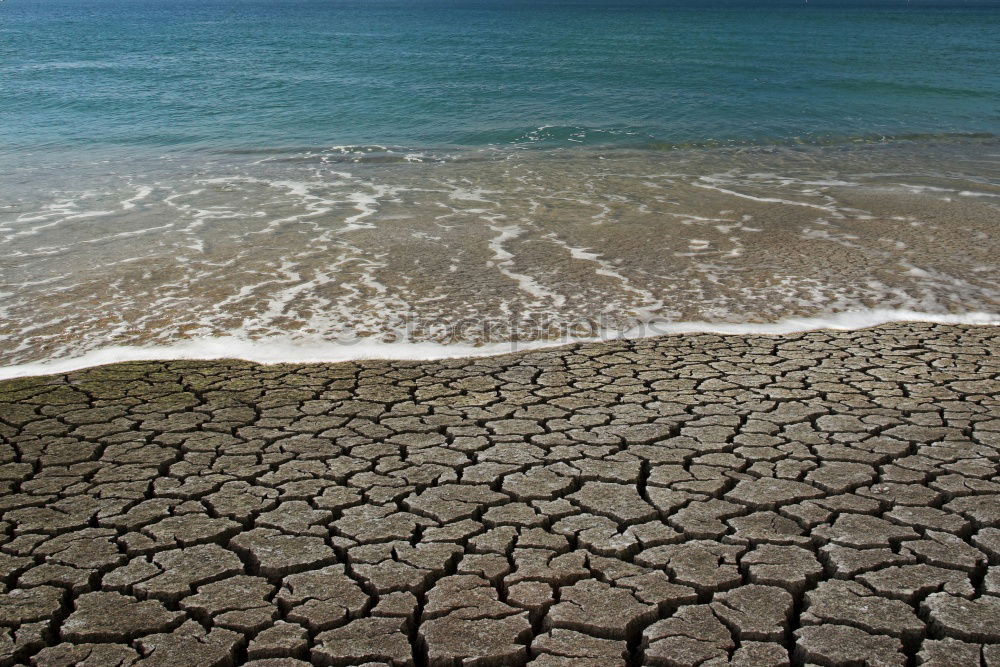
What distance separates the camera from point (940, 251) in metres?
7.91

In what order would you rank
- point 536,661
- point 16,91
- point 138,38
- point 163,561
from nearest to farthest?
point 536,661, point 163,561, point 16,91, point 138,38

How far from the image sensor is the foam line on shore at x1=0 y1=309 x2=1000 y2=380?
5359 mm

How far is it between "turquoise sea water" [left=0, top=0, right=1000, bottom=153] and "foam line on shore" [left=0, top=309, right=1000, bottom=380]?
957 cm

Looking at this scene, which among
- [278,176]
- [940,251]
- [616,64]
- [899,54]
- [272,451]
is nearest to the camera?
[272,451]

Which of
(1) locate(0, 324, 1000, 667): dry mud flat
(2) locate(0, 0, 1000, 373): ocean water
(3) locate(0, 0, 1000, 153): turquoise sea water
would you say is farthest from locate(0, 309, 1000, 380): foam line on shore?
(3) locate(0, 0, 1000, 153): turquoise sea water

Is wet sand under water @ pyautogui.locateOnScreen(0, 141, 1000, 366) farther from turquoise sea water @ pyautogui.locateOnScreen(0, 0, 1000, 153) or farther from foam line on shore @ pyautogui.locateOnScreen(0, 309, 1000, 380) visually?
turquoise sea water @ pyautogui.locateOnScreen(0, 0, 1000, 153)

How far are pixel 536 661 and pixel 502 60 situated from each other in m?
24.9

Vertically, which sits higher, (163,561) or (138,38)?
(138,38)

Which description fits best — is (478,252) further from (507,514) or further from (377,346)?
(507,514)

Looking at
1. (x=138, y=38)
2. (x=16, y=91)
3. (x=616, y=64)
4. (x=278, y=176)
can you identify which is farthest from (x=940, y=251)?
(x=138, y=38)

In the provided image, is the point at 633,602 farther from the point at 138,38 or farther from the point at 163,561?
the point at 138,38

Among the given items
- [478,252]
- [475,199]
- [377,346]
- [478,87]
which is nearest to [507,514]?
[377,346]

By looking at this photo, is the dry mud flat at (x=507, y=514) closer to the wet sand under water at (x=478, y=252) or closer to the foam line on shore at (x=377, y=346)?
the foam line on shore at (x=377, y=346)

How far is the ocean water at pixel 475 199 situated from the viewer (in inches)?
249
